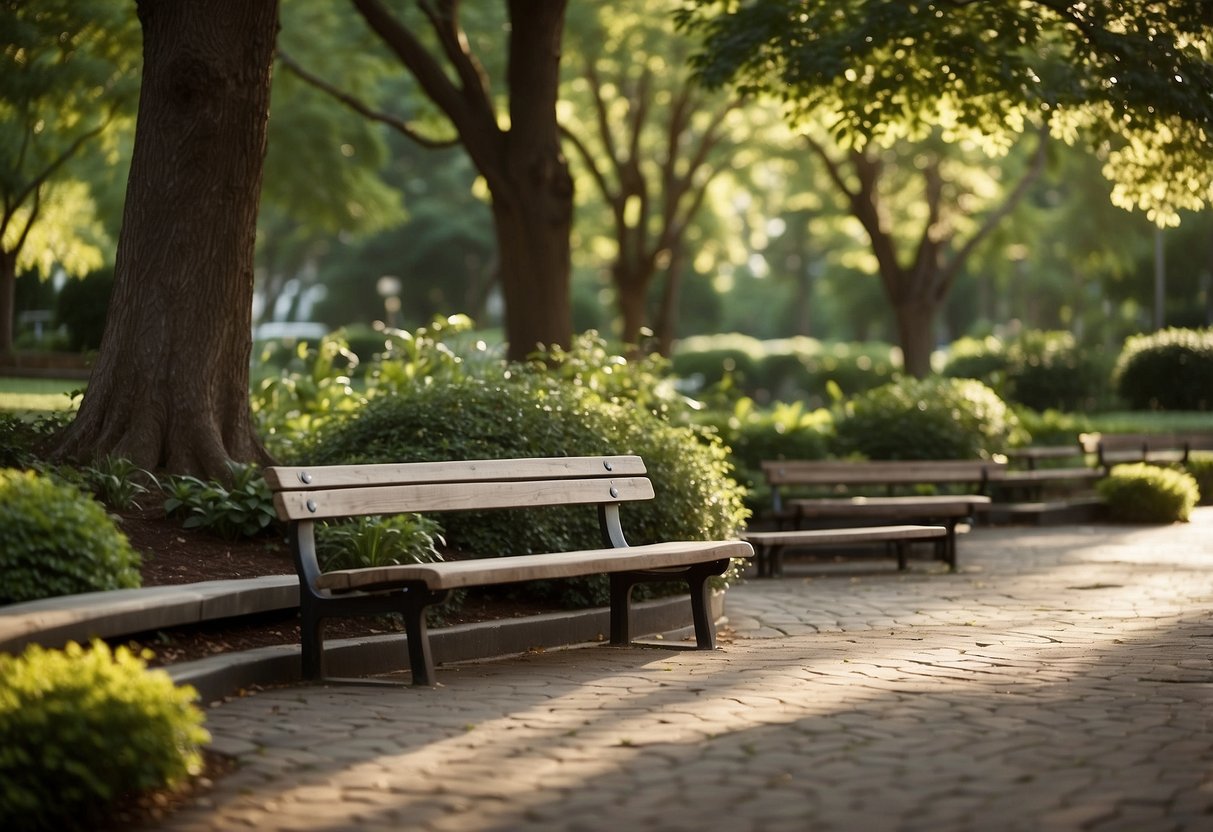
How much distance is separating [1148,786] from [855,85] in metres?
9.75

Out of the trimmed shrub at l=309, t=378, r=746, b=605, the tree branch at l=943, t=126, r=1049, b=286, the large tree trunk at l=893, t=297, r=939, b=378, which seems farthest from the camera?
the large tree trunk at l=893, t=297, r=939, b=378

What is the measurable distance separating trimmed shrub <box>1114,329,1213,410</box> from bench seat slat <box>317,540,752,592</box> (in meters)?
24.1

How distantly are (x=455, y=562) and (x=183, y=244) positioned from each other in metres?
2.97

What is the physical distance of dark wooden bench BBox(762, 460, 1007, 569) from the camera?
43.7 feet

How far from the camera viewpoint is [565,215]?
14500 mm

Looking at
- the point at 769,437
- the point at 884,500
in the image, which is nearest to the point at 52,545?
the point at 884,500

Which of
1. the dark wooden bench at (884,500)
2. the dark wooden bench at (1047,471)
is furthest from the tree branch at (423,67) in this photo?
the dark wooden bench at (1047,471)

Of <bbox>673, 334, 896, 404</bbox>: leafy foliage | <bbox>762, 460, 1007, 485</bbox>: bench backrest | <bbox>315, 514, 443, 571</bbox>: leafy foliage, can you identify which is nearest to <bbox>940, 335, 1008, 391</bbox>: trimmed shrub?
<bbox>673, 334, 896, 404</bbox>: leafy foliage

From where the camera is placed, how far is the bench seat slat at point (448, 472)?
686cm

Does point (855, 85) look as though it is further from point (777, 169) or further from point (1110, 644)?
point (777, 169)

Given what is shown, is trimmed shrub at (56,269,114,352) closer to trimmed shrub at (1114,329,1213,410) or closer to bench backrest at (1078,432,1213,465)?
bench backrest at (1078,432,1213,465)

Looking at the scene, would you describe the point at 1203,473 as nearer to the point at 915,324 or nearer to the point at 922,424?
the point at 922,424

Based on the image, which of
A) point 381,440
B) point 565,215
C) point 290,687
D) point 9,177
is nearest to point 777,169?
point 9,177

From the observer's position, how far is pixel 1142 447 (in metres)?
20.6
